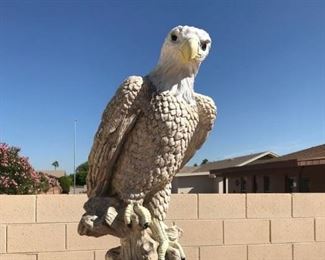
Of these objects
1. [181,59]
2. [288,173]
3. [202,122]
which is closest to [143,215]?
[202,122]

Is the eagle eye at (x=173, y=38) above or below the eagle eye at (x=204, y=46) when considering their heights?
above

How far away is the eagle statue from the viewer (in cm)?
211

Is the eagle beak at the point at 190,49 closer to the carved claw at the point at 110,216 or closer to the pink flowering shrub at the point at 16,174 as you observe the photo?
the carved claw at the point at 110,216

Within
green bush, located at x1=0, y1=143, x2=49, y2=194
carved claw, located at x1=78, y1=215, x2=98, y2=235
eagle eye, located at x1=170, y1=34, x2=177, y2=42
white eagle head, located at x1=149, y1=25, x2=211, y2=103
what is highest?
eagle eye, located at x1=170, y1=34, x2=177, y2=42

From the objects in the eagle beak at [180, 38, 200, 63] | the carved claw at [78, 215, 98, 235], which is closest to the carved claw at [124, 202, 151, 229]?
the carved claw at [78, 215, 98, 235]

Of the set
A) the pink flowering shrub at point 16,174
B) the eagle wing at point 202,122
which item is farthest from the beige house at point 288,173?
the eagle wing at point 202,122

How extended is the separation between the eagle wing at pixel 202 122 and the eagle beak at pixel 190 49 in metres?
0.26

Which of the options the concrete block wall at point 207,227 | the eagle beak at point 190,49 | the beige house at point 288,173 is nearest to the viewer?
the eagle beak at point 190,49

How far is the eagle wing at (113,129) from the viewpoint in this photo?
2139mm

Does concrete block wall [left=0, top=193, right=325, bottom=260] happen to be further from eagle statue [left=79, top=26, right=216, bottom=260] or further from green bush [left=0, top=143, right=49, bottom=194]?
green bush [left=0, top=143, right=49, bottom=194]

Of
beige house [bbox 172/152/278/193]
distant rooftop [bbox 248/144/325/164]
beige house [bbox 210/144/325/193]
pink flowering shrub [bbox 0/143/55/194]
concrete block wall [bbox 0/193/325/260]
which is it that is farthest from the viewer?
beige house [bbox 172/152/278/193]

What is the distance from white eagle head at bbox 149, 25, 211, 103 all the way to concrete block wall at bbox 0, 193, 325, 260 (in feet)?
5.52

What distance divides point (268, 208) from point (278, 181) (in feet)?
34.8

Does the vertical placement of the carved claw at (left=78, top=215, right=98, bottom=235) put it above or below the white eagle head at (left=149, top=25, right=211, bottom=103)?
below
